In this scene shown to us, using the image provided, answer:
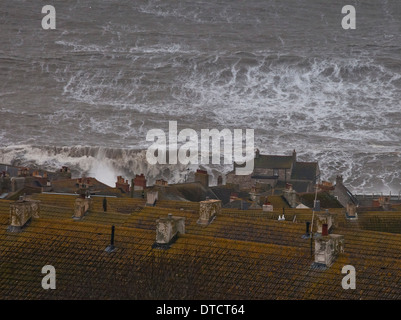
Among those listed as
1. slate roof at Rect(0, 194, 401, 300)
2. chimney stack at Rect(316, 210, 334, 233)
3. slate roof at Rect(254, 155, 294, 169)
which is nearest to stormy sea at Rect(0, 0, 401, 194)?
slate roof at Rect(254, 155, 294, 169)

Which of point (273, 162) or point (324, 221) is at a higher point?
point (324, 221)

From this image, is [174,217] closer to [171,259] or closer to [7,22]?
[171,259]

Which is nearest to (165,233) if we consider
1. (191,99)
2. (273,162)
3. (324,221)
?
(324,221)

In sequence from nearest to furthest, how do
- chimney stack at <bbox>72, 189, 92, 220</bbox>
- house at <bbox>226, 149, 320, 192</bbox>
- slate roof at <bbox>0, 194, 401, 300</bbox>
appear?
slate roof at <bbox>0, 194, 401, 300</bbox>, chimney stack at <bbox>72, 189, 92, 220</bbox>, house at <bbox>226, 149, 320, 192</bbox>

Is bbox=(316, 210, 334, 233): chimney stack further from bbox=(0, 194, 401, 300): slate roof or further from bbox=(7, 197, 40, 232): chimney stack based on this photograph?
bbox=(7, 197, 40, 232): chimney stack

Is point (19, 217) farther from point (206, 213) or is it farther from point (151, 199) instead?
point (151, 199)

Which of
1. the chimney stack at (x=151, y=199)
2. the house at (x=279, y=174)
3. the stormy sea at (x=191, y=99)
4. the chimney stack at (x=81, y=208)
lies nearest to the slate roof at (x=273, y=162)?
the house at (x=279, y=174)

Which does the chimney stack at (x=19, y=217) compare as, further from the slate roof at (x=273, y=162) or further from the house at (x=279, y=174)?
the slate roof at (x=273, y=162)
